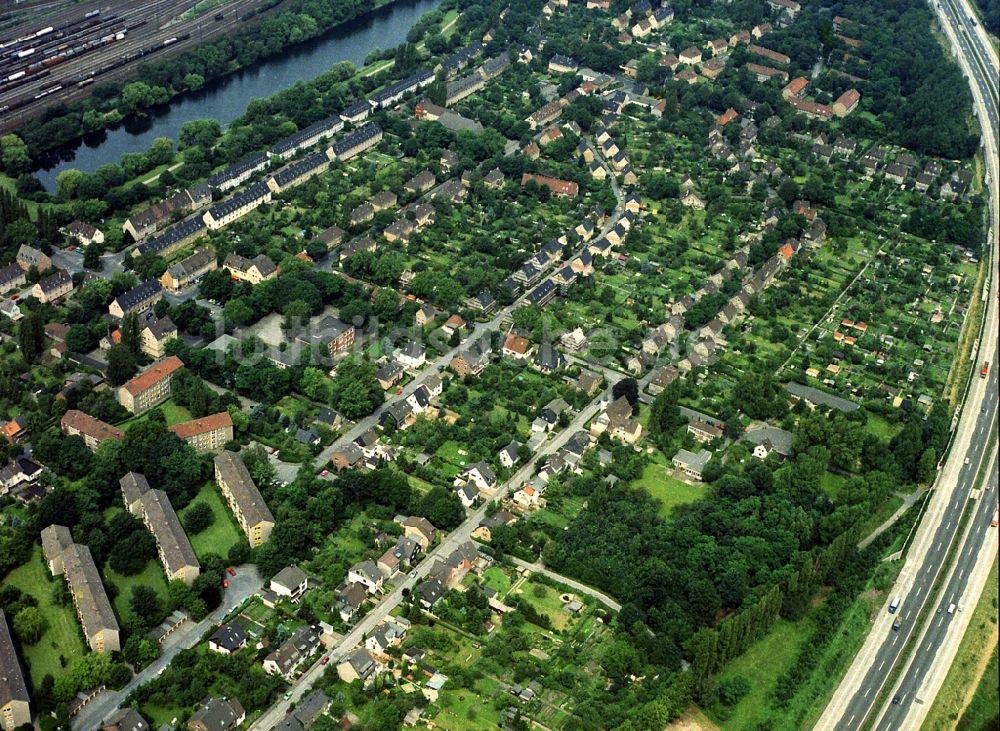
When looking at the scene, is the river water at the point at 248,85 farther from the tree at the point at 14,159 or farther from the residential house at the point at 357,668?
the residential house at the point at 357,668

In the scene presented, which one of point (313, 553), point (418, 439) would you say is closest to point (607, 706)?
point (313, 553)

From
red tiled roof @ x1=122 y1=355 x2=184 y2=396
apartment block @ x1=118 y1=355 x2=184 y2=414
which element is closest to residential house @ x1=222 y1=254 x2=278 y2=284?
red tiled roof @ x1=122 y1=355 x2=184 y2=396

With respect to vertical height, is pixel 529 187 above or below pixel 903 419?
above

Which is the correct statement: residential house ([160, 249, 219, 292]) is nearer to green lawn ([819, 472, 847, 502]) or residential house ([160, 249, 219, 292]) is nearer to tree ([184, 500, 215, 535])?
tree ([184, 500, 215, 535])

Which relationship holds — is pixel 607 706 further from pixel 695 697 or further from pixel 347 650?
pixel 347 650

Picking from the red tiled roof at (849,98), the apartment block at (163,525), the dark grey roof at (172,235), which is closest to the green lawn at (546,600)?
the apartment block at (163,525)

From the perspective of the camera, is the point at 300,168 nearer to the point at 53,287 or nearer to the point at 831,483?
the point at 53,287
